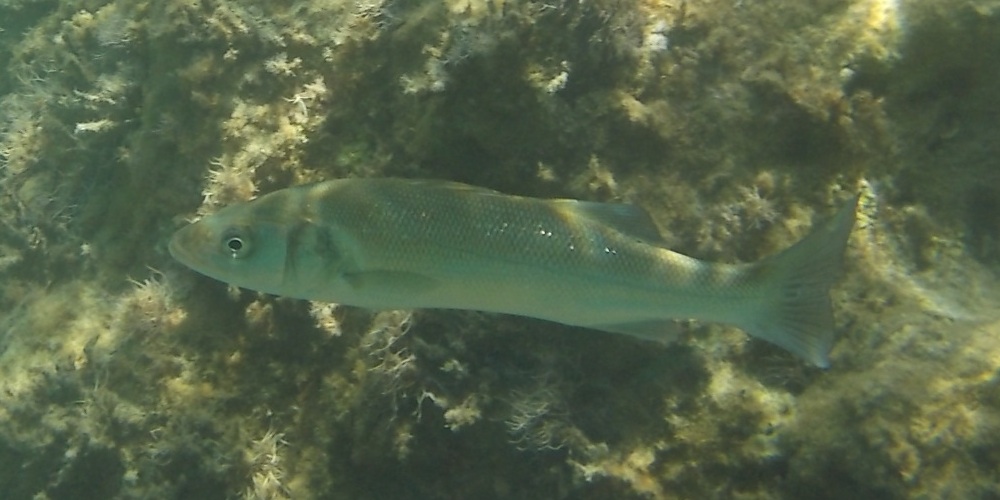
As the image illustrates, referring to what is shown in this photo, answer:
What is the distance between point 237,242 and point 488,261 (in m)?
1.00

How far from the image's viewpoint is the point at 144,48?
516 cm

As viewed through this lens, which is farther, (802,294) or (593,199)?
(593,199)

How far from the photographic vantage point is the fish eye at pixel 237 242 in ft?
8.85

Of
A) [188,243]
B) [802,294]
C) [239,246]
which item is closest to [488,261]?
[239,246]

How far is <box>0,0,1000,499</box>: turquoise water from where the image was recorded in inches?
135

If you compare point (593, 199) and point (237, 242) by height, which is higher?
point (237, 242)

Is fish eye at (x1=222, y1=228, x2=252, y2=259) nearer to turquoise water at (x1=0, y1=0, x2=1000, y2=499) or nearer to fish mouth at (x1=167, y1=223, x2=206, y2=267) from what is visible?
fish mouth at (x1=167, y1=223, x2=206, y2=267)

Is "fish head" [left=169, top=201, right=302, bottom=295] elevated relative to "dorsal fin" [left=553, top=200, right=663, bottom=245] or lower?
lower

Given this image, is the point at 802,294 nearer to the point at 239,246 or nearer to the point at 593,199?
the point at 593,199

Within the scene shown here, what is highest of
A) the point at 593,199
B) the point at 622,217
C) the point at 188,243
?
the point at 622,217

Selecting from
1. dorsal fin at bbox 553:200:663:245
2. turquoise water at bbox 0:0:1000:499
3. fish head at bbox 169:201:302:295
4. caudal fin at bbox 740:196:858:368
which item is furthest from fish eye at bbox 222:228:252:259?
caudal fin at bbox 740:196:858:368

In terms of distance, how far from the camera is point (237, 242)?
2.71m

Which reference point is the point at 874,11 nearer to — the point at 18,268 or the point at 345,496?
the point at 345,496

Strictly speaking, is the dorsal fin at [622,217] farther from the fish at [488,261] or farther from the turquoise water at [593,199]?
the turquoise water at [593,199]
